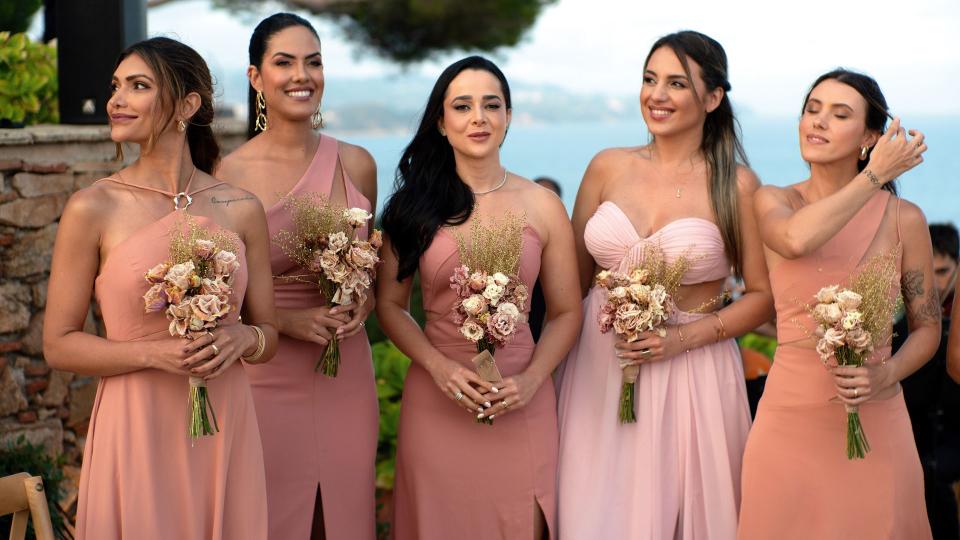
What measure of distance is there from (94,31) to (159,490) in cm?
408

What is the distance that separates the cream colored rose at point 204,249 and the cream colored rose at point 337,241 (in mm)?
812

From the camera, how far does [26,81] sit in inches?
256

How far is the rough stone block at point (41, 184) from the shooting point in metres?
5.92

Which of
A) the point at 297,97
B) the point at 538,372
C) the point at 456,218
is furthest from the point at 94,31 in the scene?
the point at 538,372

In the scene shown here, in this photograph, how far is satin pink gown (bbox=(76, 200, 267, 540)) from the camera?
359 centimetres

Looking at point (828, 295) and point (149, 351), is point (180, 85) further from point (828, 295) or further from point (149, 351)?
point (828, 295)

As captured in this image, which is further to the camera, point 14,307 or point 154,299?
point 14,307

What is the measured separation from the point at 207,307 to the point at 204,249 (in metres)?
0.18

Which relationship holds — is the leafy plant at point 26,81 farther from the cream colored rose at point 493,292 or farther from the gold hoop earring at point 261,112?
the cream colored rose at point 493,292

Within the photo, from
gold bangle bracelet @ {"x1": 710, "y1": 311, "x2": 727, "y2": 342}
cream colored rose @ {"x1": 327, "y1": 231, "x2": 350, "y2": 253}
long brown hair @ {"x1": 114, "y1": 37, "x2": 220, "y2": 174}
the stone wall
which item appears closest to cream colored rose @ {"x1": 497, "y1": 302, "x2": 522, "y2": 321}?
cream colored rose @ {"x1": 327, "y1": 231, "x2": 350, "y2": 253}

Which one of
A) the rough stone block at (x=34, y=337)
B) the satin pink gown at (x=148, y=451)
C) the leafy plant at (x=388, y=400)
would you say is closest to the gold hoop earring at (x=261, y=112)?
the satin pink gown at (x=148, y=451)

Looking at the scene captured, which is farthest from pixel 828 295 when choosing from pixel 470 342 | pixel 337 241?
pixel 337 241

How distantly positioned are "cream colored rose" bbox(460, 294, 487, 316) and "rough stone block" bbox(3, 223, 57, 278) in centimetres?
292

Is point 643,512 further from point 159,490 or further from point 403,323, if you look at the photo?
point 159,490
